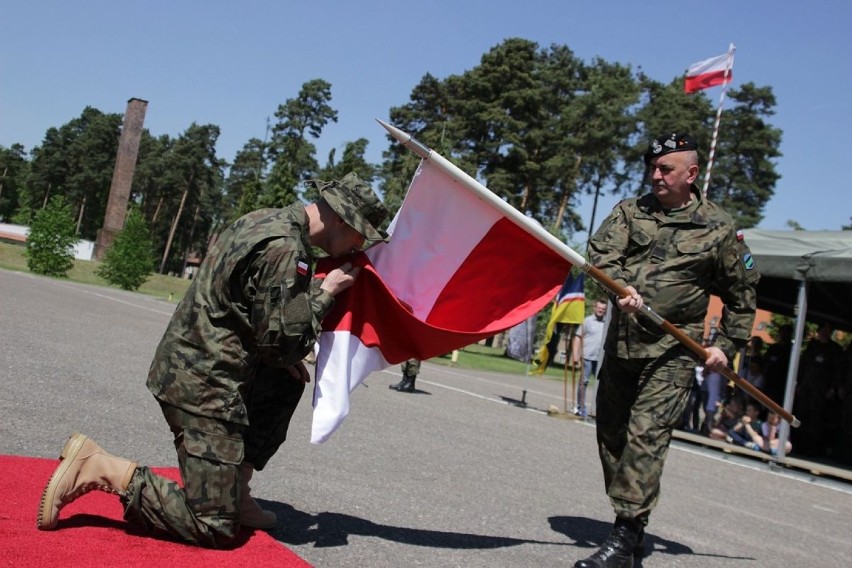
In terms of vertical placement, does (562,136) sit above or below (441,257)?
above

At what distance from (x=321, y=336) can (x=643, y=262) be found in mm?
2058

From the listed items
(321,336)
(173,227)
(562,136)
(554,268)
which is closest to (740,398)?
(554,268)

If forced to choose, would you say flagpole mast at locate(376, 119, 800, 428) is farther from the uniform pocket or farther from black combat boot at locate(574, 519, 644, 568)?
the uniform pocket

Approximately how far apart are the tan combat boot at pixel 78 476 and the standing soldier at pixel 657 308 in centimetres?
264

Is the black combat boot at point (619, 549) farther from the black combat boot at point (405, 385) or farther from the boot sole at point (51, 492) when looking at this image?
the black combat boot at point (405, 385)

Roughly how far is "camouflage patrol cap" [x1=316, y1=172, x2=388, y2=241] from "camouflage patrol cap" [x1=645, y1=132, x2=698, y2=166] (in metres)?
1.88

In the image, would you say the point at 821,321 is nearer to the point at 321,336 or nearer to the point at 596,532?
the point at 596,532

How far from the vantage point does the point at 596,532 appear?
5562mm

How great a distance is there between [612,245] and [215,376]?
8.51 feet

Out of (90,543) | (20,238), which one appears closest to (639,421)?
(90,543)

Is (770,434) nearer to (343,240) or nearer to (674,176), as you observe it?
(674,176)

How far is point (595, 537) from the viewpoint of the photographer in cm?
539

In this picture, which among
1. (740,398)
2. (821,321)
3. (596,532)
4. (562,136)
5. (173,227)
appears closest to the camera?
(596,532)

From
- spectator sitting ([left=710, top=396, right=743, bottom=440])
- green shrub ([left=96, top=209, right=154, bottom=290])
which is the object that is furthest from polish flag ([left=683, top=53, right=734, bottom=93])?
green shrub ([left=96, top=209, right=154, bottom=290])
